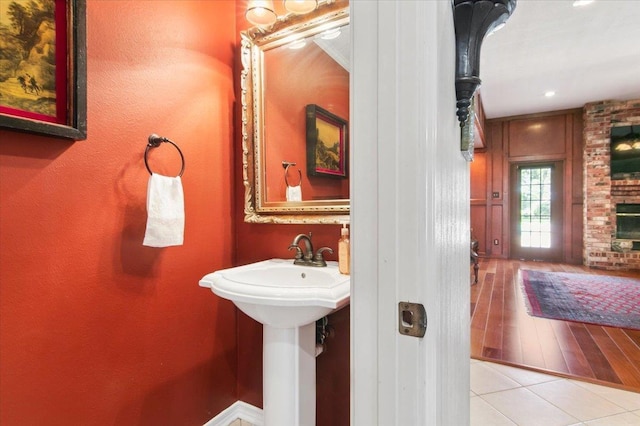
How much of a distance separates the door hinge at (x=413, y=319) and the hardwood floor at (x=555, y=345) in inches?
93.7

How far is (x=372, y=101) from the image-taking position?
0.55 m

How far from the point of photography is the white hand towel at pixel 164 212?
1.29 m

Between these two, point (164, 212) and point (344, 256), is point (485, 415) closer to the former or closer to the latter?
point (344, 256)

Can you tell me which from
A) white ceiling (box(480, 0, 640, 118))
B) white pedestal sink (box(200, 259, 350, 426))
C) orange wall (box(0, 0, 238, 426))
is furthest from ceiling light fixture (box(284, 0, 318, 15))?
white ceiling (box(480, 0, 640, 118))

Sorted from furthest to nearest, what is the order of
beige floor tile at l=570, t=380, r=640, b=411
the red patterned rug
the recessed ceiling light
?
the red patterned rug
beige floor tile at l=570, t=380, r=640, b=411
the recessed ceiling light

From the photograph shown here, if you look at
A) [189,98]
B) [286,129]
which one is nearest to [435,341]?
[286,129]

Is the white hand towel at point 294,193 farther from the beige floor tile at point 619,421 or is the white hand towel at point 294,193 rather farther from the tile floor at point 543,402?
the beige floor tile at point 619,421

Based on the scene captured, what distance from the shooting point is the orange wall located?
3.35 feet

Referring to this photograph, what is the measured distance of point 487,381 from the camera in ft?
7.09

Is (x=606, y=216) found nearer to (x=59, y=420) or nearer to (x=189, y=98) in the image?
(x=189, y=98)

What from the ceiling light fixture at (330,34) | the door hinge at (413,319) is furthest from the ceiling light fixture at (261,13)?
the door hinge at (413,319)

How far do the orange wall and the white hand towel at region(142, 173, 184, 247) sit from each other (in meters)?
0.09

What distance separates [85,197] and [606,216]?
284 inches

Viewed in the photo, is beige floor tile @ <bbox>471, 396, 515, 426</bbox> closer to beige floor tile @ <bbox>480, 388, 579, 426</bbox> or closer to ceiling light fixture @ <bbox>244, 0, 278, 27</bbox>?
beige floor tile @ <bbox>480, 388, 579, 426</bbox>
